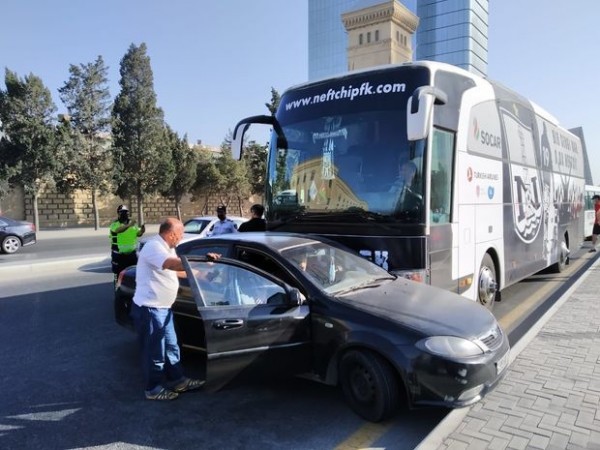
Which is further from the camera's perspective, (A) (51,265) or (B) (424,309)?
(A) (51,265)

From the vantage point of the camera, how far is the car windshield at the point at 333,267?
4289 mm

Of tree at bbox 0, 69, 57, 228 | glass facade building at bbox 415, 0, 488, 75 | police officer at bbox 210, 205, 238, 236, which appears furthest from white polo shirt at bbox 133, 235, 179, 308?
glass facade building at bbox 415, 0, 488, 75

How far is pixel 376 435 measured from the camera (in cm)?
353

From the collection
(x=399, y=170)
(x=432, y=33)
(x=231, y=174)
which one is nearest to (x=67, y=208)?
(x=231, y=174)

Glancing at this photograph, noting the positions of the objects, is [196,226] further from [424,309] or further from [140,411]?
[424,309]

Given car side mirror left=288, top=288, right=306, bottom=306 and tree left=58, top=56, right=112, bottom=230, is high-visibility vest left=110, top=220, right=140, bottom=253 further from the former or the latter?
tree left=58, top=56, right=112, bottom=230

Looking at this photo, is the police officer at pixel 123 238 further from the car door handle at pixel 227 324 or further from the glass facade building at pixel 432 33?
the glass facade building at pixel 432 33

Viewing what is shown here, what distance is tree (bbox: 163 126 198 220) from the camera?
37688 mm

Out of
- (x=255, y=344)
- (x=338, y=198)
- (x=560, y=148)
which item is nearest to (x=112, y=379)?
(x=255, y=344)

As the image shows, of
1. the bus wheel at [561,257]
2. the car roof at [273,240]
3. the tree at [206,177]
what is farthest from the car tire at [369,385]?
the tree at [206,177]

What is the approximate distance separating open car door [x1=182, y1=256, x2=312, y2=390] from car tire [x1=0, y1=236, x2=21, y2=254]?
16.7 metres

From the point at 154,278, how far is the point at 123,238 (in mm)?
4078

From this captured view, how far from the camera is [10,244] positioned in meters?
17.8

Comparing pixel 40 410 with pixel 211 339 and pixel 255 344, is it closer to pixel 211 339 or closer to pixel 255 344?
pixel 211 339
